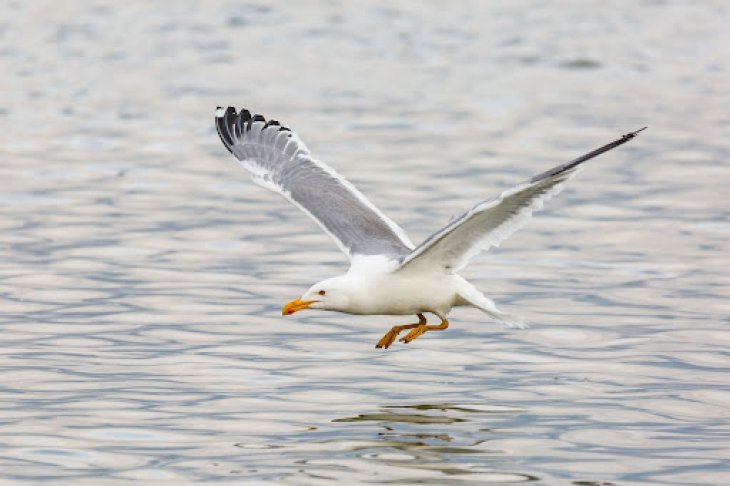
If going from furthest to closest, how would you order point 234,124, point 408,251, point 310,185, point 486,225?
point 234,124 < point 310,185 < point 408,251 < point 486,225

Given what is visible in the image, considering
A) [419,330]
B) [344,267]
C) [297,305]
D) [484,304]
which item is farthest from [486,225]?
[344,267]

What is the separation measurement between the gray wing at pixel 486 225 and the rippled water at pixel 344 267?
78 centimetres

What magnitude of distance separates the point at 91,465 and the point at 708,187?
379 inches

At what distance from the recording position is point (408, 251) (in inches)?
429

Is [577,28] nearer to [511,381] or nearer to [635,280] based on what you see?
[635,280]

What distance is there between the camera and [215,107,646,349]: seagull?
9523 mm

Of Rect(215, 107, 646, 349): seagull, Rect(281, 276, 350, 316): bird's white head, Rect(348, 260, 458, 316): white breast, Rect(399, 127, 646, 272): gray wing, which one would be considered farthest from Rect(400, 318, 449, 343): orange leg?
Rect(281, 276, 350, 316): bird's white head

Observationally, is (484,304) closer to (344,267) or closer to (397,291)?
(397,291)

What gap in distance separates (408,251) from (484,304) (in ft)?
3.01

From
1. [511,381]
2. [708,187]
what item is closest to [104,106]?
[708,187]

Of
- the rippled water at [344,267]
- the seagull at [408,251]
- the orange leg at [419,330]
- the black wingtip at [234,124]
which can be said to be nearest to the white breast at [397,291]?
the seagull at [408,251]

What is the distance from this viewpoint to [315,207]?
11.6 metres

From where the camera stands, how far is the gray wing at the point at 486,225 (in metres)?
9.12

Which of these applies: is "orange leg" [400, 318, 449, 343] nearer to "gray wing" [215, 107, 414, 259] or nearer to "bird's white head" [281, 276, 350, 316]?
"gray wing" [215, 107, 414, 259]
